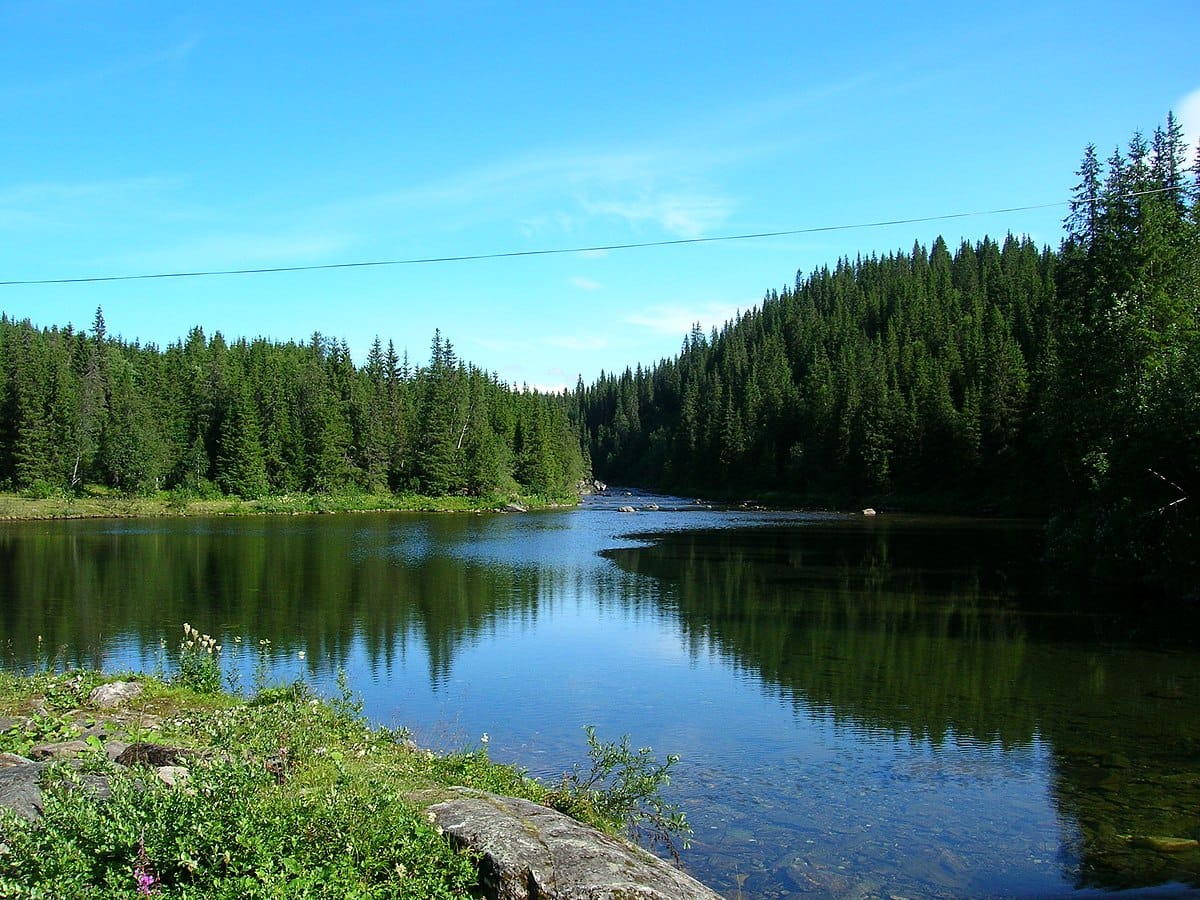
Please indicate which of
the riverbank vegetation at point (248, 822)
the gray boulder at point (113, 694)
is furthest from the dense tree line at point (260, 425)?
the riverbank vegetation at point (248, 822)

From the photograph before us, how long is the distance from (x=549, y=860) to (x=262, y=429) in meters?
96.4

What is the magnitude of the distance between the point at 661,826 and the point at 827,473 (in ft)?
316

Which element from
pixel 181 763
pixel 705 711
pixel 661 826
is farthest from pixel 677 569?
pixel 181 763

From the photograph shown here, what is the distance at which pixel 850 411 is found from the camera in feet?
324

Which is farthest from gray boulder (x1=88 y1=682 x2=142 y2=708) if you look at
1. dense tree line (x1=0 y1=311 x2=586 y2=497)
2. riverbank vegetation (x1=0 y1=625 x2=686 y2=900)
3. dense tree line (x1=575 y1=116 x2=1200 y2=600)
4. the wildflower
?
dense tree line (x1=0 y1=311 x2=586 y2=497)

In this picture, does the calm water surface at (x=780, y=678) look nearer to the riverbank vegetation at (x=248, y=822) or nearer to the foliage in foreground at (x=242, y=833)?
the riverbank vegetation at (x=248, y=822)

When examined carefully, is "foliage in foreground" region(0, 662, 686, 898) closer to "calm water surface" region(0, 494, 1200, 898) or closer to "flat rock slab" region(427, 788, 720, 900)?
"flat rock slab" region(427, 788, 720, 900)

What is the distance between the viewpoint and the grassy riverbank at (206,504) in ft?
248

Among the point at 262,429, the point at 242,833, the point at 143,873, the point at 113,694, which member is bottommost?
the point at 113,694

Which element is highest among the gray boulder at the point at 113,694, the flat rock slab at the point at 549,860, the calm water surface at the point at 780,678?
the flat rock slab at the point at 549,860

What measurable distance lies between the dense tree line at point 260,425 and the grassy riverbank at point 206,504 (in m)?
2.62

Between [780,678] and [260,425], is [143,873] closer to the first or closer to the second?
[780,678]

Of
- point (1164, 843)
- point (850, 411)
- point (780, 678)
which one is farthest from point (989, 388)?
point (1164, 843)

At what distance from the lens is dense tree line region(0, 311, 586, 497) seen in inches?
3440
